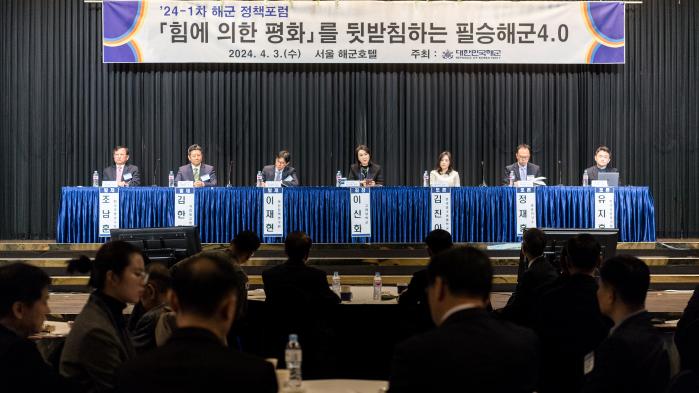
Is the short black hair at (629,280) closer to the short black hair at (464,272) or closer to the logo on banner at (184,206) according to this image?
the short black hair at (464,272)

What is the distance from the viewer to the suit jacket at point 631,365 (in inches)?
91.4

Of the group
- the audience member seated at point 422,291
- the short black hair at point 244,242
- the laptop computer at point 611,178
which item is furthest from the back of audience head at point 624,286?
the laptop computer at point 611,178

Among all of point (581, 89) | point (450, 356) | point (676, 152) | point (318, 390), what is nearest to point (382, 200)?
point (581, 89)

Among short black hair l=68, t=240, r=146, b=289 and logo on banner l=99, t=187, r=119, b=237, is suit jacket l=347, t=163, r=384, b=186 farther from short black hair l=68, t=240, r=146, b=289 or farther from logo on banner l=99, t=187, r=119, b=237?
short black hair l=68, t=240, r=146, b=289

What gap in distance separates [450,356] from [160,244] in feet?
11.5

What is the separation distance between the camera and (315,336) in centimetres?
455

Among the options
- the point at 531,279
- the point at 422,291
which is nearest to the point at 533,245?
the point at 531,279

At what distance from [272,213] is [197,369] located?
20.9 feet

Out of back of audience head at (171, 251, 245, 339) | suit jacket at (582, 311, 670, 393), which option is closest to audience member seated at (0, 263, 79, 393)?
back of audience head at (171, 251, 245, 339)

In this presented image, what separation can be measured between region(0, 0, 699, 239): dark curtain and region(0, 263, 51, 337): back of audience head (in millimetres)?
8227

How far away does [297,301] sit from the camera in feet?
14.7

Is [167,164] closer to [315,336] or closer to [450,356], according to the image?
[315,336]

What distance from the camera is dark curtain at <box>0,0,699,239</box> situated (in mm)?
10586

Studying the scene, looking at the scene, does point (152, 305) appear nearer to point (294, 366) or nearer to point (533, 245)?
point (294, 366)
